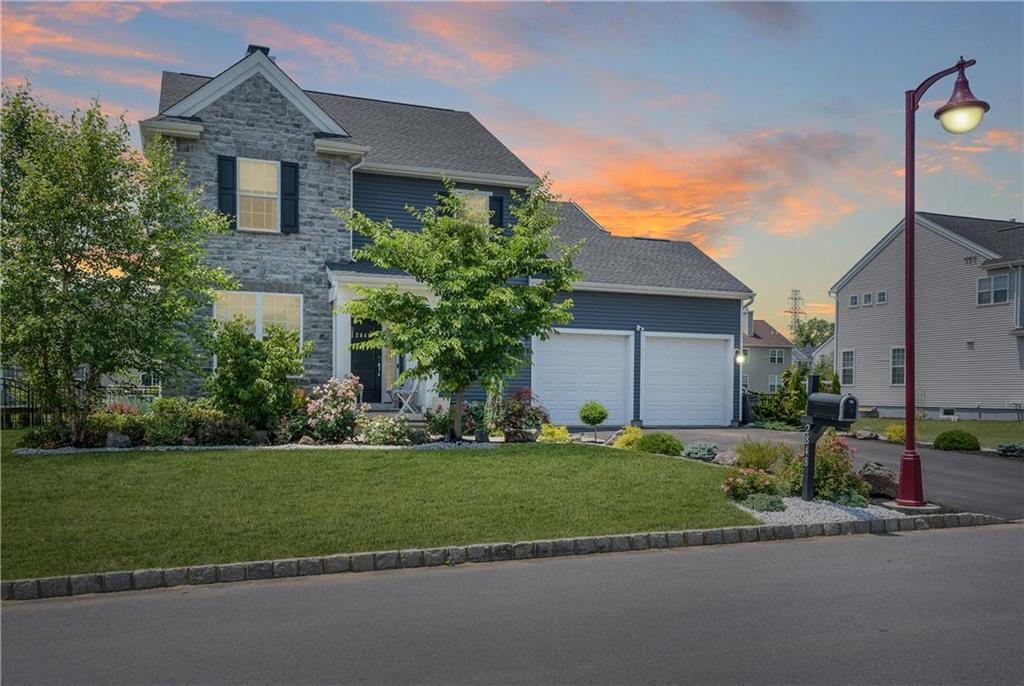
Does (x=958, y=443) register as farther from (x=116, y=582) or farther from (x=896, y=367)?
(x=116, y=582)

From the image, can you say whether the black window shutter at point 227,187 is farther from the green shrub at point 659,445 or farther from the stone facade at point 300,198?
the green shrub at point 659,445

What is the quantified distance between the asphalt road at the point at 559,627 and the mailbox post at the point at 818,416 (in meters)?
2.82

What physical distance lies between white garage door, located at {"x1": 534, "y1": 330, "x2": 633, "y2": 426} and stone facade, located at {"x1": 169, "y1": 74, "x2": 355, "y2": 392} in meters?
6.71

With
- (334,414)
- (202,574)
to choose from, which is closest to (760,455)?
(334,414)

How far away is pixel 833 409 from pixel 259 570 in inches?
307

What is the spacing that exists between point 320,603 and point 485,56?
13.4 meters

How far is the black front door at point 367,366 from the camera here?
1979cm

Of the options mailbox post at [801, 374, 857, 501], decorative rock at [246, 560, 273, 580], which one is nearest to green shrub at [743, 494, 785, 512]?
mailbox post at [801, 374, 857, 501]

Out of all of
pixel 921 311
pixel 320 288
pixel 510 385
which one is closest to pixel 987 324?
pixel 921 311

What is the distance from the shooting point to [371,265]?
1948 cm

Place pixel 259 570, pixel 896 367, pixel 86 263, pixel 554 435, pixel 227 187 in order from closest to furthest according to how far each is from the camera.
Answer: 1. pixel 259 570
2. pixel 86 263
3. pixel 554 435
4. pixel 227 187
5. pixel 896 367

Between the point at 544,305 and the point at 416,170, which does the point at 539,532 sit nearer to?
the point at 544,305

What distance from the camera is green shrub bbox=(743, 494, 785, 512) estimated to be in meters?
10.6

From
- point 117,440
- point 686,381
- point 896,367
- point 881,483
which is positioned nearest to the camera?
point 881,483
